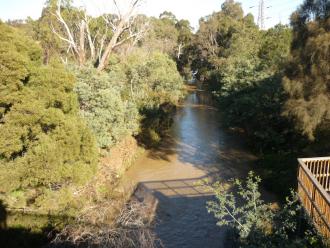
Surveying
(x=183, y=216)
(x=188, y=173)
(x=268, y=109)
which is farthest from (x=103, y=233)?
(x=268, y=109)

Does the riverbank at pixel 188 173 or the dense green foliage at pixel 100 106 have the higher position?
the dense green foliage at pixel 100 106

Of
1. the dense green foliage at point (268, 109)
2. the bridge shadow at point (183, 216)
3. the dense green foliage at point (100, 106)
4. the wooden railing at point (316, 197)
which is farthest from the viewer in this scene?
the dense green foliage at point (100, 106)

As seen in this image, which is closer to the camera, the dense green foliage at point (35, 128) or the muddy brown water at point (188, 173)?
the dense green foliage at point (35, 128)

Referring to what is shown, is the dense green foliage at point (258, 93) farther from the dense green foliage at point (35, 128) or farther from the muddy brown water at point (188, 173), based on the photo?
the dense green foliage at point (35, 128)

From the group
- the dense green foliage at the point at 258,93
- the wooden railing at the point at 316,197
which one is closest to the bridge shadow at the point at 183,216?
the wooden railing at the point at 316,197

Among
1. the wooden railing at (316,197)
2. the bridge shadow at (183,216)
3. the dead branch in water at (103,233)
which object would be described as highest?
the wooden railing at (316,197)

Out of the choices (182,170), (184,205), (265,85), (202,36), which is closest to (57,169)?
(184,205)

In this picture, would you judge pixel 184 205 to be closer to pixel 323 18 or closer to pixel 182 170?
pixel 182 170

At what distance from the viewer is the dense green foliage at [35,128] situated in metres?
10.8

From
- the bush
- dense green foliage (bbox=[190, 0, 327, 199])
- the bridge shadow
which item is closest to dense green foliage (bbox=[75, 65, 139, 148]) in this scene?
the bridge shadow

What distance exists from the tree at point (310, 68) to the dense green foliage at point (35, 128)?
7.75 meters

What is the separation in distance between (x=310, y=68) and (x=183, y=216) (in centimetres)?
719

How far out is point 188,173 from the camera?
1859cm

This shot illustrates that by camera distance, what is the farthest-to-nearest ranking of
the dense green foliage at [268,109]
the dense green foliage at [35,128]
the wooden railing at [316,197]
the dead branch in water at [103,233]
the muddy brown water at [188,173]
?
the dense green foliage at [268,109] → the muddy brown water at [188,173] → the dense green foliage at [35,128] → the dead branch in water at [103,233] → the wooden railing at [316,197]
